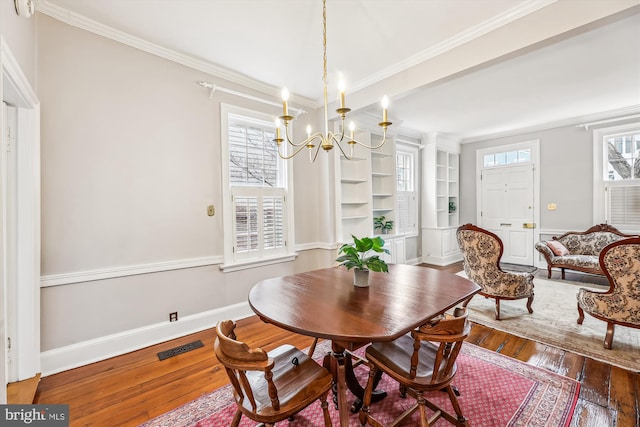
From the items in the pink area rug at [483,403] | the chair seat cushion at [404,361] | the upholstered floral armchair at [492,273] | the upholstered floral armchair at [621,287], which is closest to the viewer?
the chair seat cushion at [404,361]

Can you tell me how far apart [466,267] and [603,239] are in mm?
2834

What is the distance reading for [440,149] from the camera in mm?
5988

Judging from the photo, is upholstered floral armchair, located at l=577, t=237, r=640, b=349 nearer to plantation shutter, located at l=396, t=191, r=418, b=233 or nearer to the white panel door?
plantation shutter, located at l=396, t=191, r=418, b=233

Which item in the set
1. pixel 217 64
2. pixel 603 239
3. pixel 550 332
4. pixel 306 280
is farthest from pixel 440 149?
pixel 306 280

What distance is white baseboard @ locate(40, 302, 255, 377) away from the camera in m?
2.21

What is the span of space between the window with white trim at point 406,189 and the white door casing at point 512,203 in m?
1.59

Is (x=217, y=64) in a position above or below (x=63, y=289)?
above

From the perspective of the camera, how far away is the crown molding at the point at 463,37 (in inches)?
80.9

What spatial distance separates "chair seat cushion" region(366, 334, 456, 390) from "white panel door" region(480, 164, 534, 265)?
17.0 feet

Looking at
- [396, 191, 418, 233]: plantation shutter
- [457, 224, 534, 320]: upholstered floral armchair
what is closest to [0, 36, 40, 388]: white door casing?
[457, 224, 534, 320]: upholstered floral armchair

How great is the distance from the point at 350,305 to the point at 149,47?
112 inches

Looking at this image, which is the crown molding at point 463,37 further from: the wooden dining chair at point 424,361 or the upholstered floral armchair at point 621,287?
the wooden dining chair at point 424,361

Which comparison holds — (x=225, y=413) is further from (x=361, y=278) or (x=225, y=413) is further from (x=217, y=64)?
(x=217, y=64)
